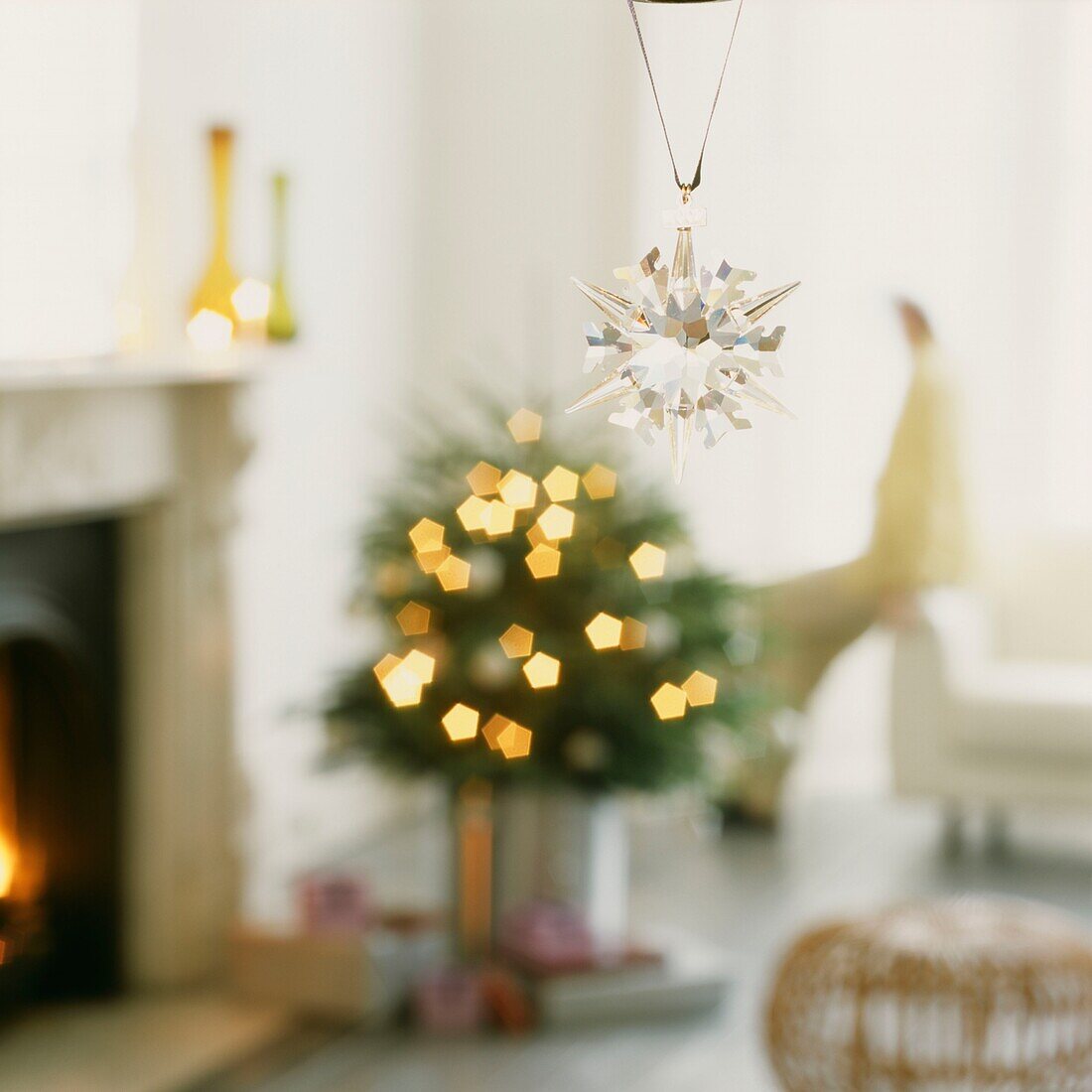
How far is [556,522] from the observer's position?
2.97m

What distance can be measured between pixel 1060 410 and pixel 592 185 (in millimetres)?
1447

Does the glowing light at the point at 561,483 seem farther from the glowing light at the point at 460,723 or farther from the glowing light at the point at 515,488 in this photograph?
the glowing light at the point at 460,723

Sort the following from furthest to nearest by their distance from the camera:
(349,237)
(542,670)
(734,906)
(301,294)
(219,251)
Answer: (349,237), (301,294), (734,906), (219,251), (542,670)

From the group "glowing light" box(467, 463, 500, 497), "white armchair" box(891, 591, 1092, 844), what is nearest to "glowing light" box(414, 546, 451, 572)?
"glowing light" box(467, 463, 500, 497)

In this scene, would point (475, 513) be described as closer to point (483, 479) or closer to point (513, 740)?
point (483, 479)

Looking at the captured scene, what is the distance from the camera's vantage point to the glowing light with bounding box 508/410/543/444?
3.02 meters

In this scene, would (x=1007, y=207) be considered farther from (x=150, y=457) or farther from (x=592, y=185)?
(x=150, y=457)

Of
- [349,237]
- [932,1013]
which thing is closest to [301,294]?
[349,237]

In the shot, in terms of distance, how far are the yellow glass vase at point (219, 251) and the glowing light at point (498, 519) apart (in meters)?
0.64

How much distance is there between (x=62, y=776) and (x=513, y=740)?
845mm

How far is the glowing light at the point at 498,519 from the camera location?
116 inches

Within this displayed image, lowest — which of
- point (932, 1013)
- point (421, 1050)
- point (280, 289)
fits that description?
point (421, 1050)

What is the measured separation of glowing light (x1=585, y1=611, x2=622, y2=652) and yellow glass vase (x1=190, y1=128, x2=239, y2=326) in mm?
922

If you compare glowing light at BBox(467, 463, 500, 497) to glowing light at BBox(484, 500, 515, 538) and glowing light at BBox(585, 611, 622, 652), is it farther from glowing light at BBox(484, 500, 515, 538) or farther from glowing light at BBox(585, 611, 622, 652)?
glowing light at BBox(585, 611, 622, 652)
